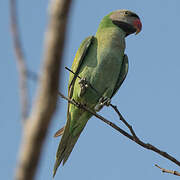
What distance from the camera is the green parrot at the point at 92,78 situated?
579 centimetres

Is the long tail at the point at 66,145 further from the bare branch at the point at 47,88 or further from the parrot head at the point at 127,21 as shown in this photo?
the bare branch at the point at 47,88

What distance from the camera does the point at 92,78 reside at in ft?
19.1

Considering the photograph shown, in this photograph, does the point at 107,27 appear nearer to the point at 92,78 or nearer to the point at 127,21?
the point at 127,21

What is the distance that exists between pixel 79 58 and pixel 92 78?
52cm

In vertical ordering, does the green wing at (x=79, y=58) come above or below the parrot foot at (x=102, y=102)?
above

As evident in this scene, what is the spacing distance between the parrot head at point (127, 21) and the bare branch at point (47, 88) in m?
5.72

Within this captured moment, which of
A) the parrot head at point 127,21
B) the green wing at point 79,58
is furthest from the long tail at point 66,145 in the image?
the parrot head at point 127,21

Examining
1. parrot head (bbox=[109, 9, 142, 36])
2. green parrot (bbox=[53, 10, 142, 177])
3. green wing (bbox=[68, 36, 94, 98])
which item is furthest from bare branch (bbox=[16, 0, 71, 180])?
parrot head (bbox=[109, 9, 142, 36])

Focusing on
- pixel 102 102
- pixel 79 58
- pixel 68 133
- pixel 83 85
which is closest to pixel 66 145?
pixel 68 133

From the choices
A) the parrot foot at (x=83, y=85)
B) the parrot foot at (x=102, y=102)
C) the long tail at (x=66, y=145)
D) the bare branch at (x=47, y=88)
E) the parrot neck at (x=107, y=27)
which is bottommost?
the long tail at (x=66, y=145)

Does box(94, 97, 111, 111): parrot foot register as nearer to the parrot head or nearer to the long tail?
the long tail

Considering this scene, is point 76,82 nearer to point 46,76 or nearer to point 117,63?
point 117,63

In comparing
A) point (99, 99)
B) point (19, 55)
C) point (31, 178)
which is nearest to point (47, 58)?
point (19, 55)

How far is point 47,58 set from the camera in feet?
4.07
